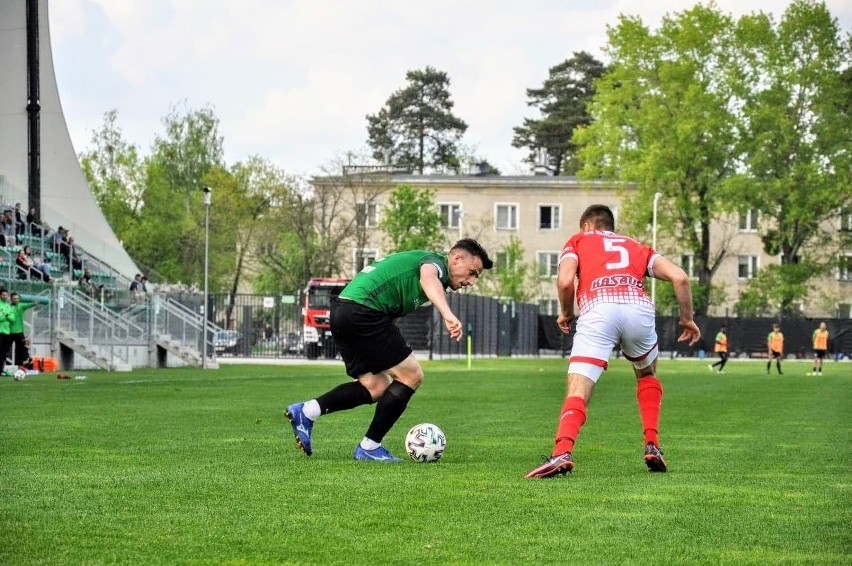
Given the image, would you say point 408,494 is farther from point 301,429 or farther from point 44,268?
point 44,268

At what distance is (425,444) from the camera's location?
10062 mm

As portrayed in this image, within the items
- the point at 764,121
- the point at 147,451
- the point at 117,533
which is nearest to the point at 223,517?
the point at 117,533

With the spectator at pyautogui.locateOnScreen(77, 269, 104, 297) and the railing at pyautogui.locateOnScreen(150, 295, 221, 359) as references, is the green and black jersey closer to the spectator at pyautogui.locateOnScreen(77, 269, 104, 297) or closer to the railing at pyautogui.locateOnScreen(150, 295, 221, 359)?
the spectator at pyautogui.locateOnScreen(77, 269, 104, 297)

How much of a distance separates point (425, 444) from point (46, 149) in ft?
126

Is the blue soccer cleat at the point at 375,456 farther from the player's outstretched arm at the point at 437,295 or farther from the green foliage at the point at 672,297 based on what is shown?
the green foliage at the point at 672,297

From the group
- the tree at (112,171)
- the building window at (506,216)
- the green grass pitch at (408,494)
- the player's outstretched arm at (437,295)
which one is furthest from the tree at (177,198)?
the player's outstretched arm at (437,295)

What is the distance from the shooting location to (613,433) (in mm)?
13836

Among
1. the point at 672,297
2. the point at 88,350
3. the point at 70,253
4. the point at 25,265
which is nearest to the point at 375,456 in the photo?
the point at 88,350

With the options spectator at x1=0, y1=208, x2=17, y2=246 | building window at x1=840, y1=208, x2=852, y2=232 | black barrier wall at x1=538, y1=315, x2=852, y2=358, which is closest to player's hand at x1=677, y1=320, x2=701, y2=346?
spectator at x1=0, y1=208, x2=17, y2=246

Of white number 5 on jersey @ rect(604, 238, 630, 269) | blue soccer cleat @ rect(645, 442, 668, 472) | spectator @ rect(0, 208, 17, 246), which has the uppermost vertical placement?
spectator @ rect(0, 208, 17, 246)

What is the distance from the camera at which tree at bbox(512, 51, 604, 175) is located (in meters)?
94.1

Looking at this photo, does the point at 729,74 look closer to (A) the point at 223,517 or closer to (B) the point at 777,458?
(B) the point at 777,458

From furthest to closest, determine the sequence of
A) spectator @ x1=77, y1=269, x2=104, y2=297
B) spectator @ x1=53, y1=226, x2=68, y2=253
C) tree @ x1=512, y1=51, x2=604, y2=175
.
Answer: tree @ x1=512, y1=51, x2=604, y2=175 < spectator @ x1=53, y1=226, x2=68, y2=253 < spectator @ x1=77, y1=269, x2=104, y2=297

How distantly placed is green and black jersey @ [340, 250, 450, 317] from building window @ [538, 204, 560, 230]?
72370 millimetres
